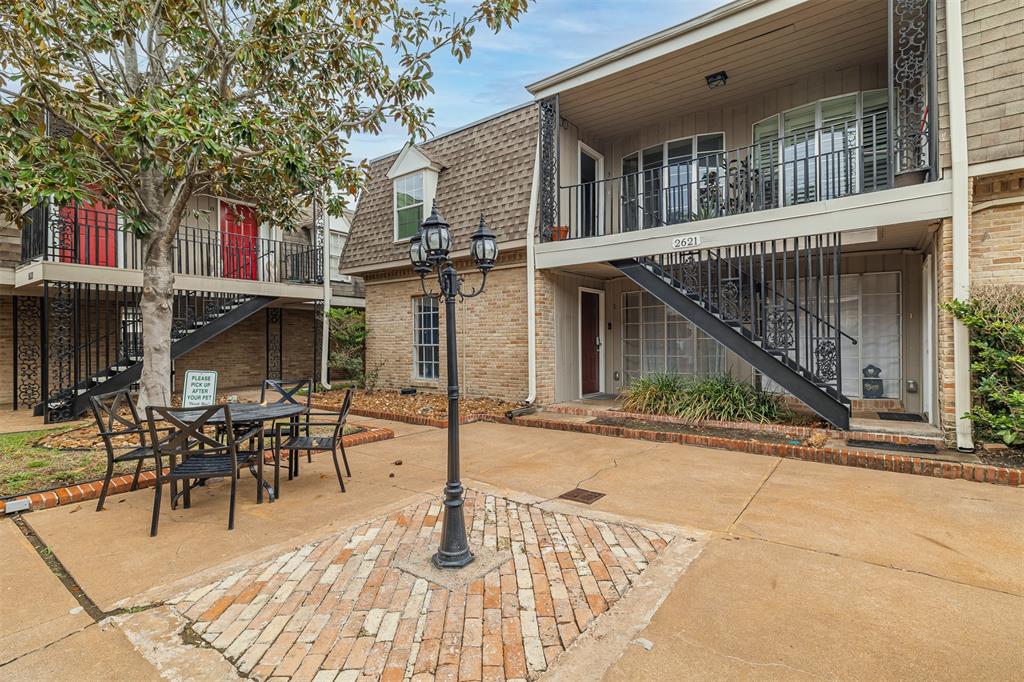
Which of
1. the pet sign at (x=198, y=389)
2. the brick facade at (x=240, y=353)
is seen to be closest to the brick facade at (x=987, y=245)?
the pet sign at (x=198, y=389)

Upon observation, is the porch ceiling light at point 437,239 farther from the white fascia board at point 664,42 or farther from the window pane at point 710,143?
the window pane at point 710,143

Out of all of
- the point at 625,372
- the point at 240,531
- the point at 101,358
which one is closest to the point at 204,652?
the point at 240,531

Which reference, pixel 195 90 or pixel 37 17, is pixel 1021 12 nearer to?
pixel 195 90

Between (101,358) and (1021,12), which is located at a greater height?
(1021,12)

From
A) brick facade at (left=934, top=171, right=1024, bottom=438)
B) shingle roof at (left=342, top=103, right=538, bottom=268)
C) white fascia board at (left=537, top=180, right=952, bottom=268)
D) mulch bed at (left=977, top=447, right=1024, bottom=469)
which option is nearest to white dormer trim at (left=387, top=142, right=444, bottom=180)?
shingle roof at (left=342, top=103, right=538, bottom=268)

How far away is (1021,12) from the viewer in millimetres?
5461

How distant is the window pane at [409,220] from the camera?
1141 centimetres

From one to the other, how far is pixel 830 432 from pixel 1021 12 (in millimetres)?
5186

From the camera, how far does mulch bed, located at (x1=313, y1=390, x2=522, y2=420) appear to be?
29.5 ft

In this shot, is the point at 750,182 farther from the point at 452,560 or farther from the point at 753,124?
the point at 452,560

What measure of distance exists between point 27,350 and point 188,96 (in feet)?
28.7

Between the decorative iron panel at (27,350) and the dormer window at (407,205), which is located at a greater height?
the dormer window at (407,205)

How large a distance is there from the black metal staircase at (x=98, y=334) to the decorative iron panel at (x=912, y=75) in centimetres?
1246

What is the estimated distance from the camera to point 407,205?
11.6 meters
